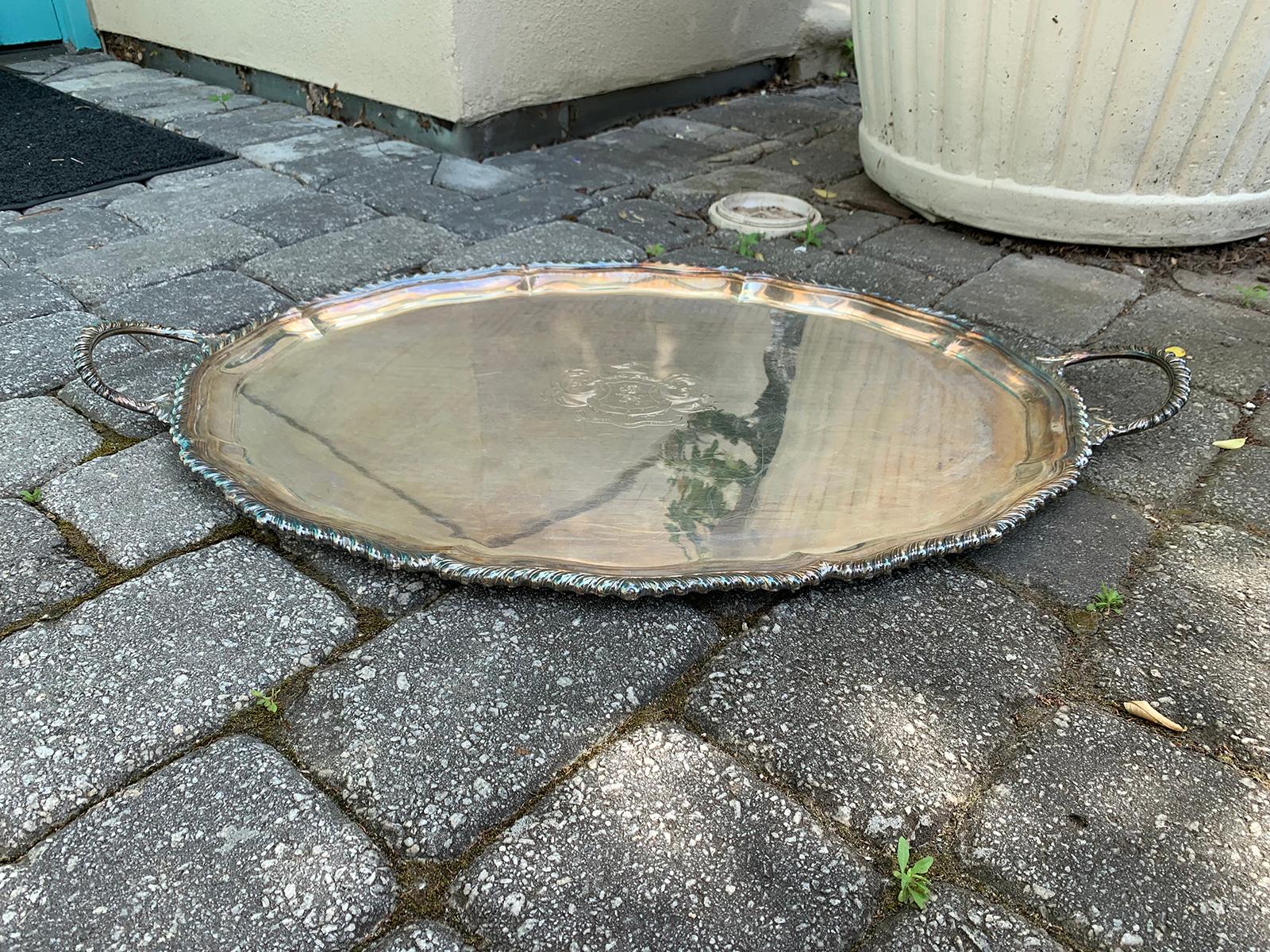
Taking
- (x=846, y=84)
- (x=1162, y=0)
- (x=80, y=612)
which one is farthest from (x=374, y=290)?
(x=846, y=84)

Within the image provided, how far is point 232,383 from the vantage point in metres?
1.49

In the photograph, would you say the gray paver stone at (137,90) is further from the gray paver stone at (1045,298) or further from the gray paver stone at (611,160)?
the gray paver stone at (1045,298)

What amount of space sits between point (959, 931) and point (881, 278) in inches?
65.3

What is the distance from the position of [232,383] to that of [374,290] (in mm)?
376

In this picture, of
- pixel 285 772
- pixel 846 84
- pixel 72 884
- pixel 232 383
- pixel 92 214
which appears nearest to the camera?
pixel 72 884

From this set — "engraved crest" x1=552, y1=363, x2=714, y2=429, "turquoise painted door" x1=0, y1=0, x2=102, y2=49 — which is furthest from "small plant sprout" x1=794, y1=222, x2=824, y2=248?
Result: "turquoise painted door" x1=0, y1=0, x2=102, y2=49

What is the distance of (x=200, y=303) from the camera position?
1966 millimetres

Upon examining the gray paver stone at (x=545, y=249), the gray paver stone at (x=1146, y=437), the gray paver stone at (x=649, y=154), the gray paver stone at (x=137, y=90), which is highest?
the gray paver stone at (x=1146, y=437)

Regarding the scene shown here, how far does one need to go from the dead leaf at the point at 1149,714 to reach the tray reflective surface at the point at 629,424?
0.93 feet

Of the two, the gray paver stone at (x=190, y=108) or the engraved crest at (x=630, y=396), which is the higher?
the engraved crest at (x=630, y=396)

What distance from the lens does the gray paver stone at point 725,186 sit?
267 centimetres

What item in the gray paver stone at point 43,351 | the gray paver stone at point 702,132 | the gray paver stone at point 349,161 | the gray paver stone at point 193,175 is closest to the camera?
the gray paver stone at point 43,351

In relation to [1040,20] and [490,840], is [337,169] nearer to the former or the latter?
[1040,20]

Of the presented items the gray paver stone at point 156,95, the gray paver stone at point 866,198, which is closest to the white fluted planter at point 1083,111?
the gray paver stone at point 866,198
